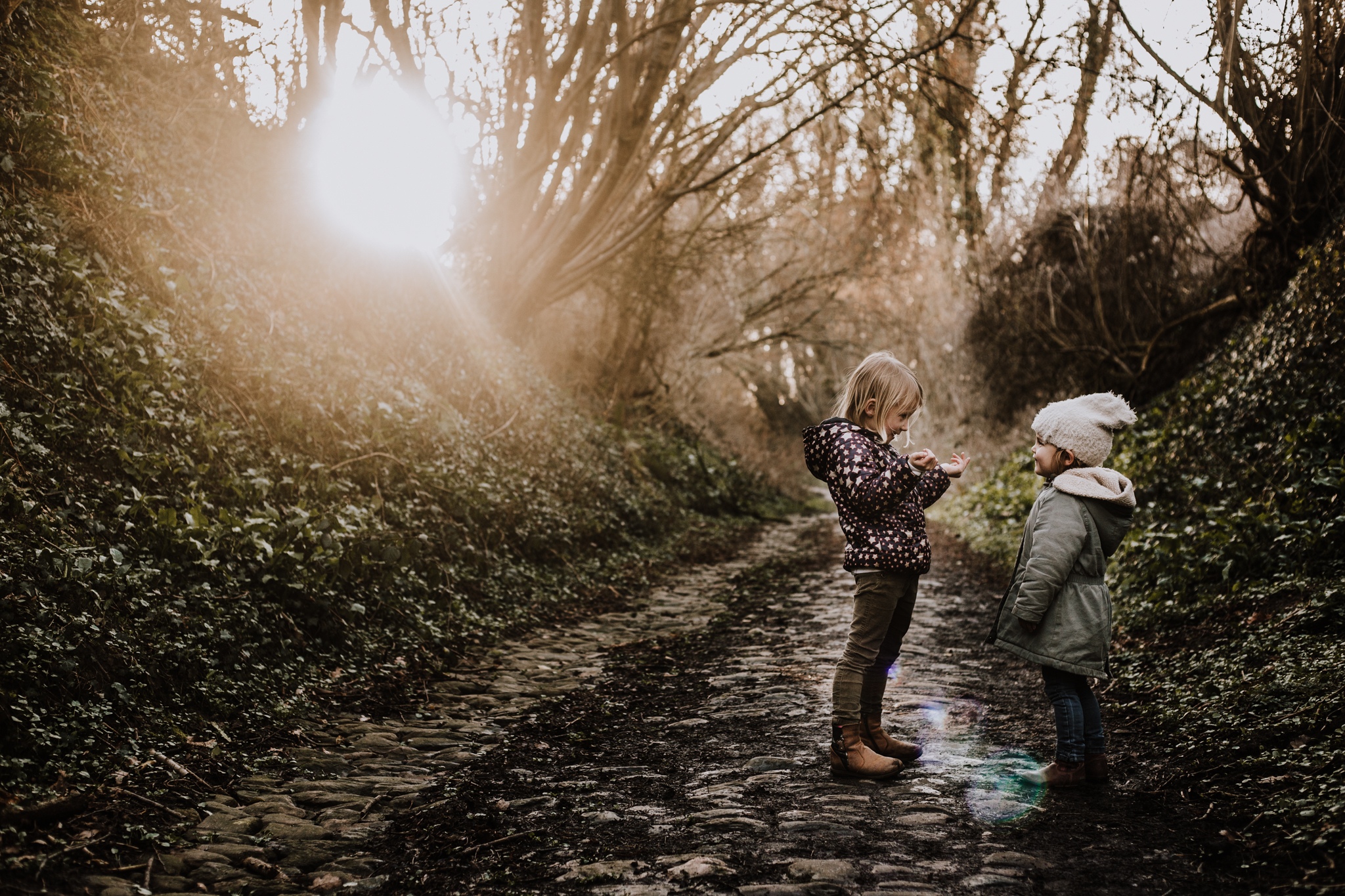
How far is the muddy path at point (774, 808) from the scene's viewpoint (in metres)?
3.34

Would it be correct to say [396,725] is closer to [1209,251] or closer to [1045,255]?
[1209,251]

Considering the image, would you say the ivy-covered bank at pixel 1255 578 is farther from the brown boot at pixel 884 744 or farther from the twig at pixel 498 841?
the twig at pixel 498 841

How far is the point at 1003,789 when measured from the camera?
4.20 meters

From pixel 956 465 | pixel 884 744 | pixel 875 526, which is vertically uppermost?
pixel 956 465

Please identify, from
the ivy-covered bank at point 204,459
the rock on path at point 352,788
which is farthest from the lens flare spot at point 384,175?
the rock on path at point 352,788

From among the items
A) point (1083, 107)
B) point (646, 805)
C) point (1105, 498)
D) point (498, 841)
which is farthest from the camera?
point (1083, 107)

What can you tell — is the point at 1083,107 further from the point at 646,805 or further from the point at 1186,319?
the point at 646,805

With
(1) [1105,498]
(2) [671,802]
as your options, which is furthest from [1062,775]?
(2) [671,802]

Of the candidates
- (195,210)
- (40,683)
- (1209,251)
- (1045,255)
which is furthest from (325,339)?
(1045,255)

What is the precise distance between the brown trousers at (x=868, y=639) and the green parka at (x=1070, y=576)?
47 cm

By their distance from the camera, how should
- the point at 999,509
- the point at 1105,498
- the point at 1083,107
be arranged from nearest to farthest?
the point at 1105,498 → the point at 1083,107 → the point at 999,509

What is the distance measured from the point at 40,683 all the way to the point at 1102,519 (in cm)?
470

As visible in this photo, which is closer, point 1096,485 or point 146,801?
point 146,801

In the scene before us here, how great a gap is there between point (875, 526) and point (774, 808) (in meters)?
1.38
